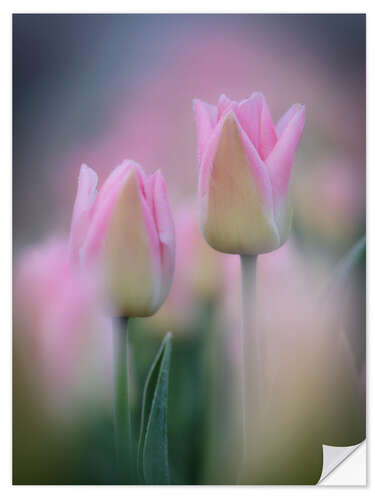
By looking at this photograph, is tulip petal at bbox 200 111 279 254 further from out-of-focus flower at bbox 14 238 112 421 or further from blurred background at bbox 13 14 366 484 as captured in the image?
out-of-focus flower at bbox 14 238 112 421

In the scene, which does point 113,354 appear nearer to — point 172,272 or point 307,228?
point 172,272

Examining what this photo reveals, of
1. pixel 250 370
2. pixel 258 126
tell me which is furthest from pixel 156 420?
pixel 258 126

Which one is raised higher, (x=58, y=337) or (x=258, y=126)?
(x=258, y=126)

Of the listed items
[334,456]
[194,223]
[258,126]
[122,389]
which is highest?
[258,126]

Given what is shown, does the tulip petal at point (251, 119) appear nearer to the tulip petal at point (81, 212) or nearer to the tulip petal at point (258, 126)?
the tulip petal at point (258, 126)

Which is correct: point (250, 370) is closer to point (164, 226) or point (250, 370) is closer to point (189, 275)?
point (189, 275)
